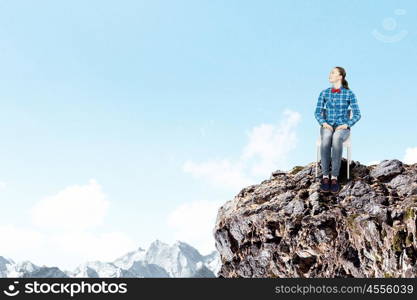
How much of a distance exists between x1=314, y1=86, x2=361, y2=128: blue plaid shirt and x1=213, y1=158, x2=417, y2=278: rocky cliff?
Answer: 3.90 meters

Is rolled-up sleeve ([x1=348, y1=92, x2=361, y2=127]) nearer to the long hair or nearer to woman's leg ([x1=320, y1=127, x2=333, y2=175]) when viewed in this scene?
the long hair

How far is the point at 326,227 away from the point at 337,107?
576 centimetres

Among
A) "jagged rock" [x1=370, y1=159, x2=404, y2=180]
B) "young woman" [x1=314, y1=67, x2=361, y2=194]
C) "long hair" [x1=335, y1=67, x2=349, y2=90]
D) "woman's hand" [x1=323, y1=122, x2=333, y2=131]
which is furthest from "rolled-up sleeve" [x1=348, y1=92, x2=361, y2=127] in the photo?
"jagged rock" [x1=370, y1=159, x2=404, y2=180]

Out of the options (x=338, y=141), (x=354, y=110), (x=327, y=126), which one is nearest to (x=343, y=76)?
(x=354, y=110)

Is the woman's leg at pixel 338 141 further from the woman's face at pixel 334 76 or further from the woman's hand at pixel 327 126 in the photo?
Answer: the woman's face at pixel 334 76

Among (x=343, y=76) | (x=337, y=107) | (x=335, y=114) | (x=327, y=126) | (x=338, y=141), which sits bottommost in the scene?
(x=338, y=141)

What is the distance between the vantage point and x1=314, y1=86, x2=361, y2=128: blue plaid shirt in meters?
18.5

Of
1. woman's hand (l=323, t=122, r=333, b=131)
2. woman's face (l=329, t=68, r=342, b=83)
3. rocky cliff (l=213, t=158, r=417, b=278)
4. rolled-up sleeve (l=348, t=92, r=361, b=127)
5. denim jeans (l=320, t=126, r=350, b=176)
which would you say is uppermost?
woman's face (l=329, t=68, r=342, b=83)

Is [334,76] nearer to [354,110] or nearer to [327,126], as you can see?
[354,110]

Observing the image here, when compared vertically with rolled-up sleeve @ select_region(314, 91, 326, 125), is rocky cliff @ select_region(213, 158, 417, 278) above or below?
below

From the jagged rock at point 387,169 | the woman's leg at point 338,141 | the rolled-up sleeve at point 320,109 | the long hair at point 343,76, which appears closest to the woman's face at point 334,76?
the long hair at point 343,76

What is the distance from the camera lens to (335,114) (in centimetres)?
1870

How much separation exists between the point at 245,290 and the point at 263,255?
9.75 meters

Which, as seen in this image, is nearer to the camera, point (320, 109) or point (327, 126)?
point (327, 126)
